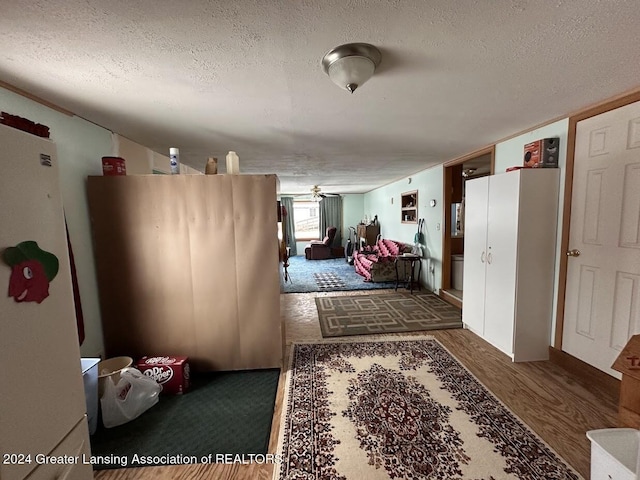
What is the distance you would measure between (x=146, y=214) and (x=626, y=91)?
11.7 feet

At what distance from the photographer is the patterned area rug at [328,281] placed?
5.16m

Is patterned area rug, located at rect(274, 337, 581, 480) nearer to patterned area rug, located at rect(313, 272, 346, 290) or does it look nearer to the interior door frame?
the interior door frame

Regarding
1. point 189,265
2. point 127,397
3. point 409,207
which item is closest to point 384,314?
point 189,265

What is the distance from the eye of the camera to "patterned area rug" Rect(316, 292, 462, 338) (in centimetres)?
322

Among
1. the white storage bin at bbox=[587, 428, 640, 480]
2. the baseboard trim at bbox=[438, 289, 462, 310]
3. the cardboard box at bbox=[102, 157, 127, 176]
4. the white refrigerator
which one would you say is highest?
the cardboard box at bbox=[102, 157, 127, 176]

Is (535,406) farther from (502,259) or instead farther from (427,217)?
(427,217)

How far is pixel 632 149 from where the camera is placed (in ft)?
5.97

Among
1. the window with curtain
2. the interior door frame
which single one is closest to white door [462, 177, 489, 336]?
the interior door frame

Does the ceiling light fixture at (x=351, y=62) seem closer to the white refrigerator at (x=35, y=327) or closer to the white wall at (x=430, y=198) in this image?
the white refrigerator at (x=35, y=327)

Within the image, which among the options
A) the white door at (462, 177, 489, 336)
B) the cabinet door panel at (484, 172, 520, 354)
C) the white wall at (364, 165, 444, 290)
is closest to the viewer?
Result: the cabinet door panel at (484, 172, 520, 354)

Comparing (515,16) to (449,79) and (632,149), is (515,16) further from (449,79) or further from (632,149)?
(632,149)

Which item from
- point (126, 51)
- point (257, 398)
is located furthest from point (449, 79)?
point (257, 398)

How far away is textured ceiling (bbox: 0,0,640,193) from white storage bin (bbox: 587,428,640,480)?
1.79 metres

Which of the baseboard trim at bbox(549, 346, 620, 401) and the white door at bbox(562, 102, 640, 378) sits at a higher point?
the white door at bbox(562, 102, 640, 378)
